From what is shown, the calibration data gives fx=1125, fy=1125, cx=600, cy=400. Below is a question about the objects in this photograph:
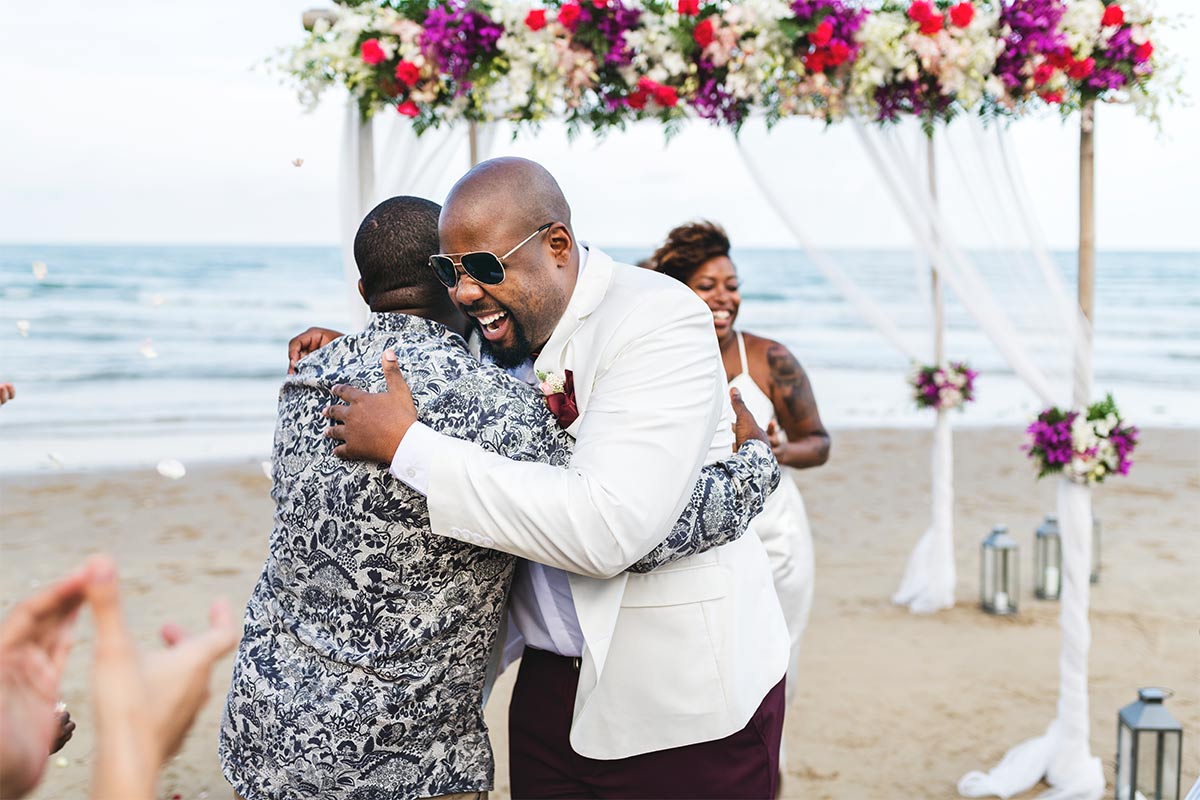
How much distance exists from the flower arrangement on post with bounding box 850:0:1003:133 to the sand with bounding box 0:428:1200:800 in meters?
2.99

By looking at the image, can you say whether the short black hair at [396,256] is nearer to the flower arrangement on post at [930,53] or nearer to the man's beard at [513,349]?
the man's beard at [513,349]

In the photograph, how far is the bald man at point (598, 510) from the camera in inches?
85.0

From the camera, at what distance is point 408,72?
16.0 feet

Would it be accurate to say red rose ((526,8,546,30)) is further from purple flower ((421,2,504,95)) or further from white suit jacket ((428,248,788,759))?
white suit jacket ((428,248,788,759))

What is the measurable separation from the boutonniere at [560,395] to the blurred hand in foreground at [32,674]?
58.3 inches

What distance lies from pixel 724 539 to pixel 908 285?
231 inches

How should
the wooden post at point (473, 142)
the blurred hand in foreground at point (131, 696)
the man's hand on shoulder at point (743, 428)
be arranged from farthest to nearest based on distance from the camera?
the wooden post at point (473, 142), the man's hand on shoulder at point (743, 428), the blurred hand in foreground at point (131, 696)

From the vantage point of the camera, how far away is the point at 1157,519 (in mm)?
10133

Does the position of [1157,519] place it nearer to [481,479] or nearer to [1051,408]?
[1051,408]

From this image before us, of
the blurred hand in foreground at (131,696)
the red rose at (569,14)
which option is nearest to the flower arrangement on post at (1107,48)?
the red rose at (569,14)

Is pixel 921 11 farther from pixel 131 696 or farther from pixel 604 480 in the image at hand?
pixel 131 696

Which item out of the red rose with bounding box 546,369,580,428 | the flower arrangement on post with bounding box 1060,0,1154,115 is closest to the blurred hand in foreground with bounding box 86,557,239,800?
the red rose with bounding box 546,369,580,428

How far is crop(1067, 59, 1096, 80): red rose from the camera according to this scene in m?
4.70

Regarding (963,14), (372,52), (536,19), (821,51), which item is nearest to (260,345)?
(372,52)
